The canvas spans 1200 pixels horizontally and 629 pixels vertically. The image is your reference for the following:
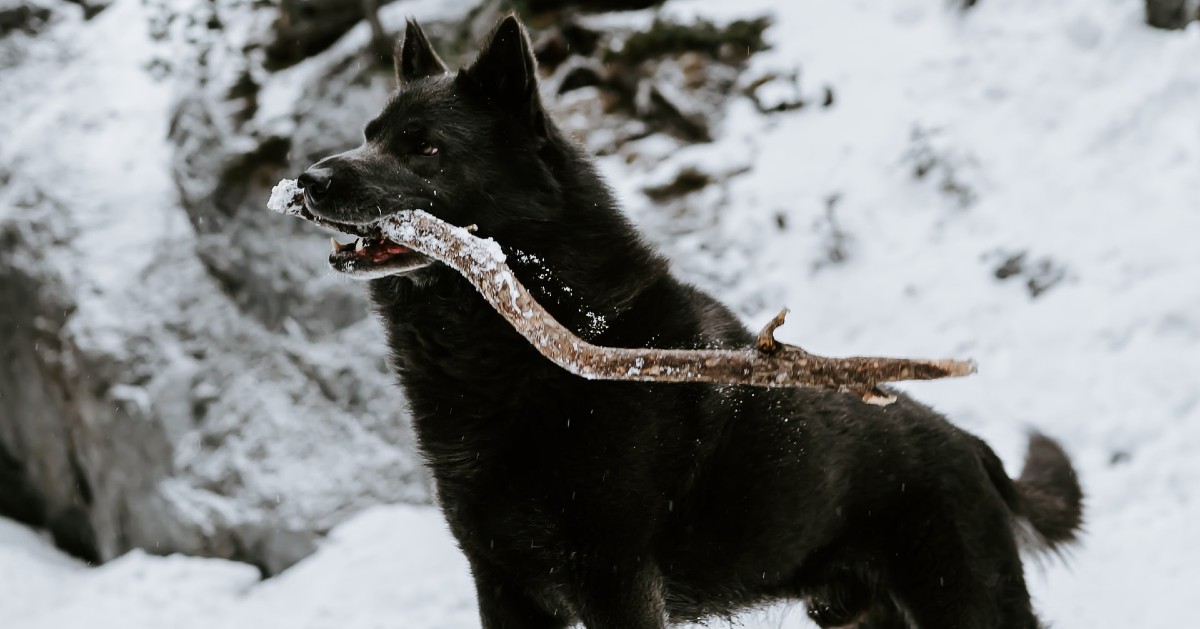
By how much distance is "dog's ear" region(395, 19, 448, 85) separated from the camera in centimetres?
312

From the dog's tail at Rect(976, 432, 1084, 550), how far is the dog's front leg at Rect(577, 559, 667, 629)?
1.35 meters

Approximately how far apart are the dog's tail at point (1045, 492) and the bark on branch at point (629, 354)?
1373 mm

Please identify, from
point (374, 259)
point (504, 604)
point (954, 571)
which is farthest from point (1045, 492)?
point (374, 259)

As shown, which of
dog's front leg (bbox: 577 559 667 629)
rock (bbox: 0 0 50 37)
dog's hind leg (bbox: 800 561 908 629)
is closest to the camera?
dog's front leg (bbox: 577 559 667 629)

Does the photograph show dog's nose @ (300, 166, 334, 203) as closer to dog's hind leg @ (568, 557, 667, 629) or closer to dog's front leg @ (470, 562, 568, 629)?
dog's front leg @ (470, 562, 568, 629)

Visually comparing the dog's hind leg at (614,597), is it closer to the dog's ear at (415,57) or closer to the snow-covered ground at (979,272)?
the snow-covered ground at (979,272)

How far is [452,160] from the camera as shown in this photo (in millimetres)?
2646

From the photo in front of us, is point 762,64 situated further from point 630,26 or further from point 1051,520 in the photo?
point 1051,520

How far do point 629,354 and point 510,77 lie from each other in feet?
3.67

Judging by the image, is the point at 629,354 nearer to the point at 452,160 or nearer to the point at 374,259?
the point at 374,259

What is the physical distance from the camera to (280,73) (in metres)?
8.89

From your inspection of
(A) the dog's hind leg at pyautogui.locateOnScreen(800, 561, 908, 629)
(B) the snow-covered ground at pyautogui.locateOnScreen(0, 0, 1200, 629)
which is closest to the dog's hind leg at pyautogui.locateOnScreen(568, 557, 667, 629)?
(A) the dog's hind leg at pyautogui.locateOnScreen(800, 561, 908, 629)

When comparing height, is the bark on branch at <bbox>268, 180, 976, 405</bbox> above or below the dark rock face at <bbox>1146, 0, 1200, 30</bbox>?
above

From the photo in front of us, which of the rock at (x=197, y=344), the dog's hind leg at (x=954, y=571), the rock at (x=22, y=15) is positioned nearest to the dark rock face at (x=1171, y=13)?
the dog's hind leg at (x=954, y=571)
